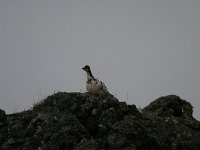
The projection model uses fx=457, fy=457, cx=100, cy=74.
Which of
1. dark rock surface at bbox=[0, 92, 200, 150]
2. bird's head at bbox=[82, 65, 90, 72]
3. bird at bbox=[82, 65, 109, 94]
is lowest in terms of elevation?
dark rock surface at bbox=[0, 92, 200, 150]

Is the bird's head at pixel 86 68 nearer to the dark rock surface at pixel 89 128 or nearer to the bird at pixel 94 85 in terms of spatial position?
the bird at pixel 94 85

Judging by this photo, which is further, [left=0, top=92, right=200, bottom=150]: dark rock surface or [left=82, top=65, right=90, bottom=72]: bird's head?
[left=82, top=65, right=90, bottom=72]: bird's head

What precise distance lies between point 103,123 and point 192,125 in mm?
3356

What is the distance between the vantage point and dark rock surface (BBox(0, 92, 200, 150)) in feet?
39.3

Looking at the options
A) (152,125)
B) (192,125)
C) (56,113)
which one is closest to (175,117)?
(192,125)

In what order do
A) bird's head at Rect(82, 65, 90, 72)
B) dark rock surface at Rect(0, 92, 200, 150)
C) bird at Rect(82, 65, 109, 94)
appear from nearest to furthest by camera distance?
dark rock surface at Rect(0, 92, 200, 150) → bird at Rect(82, 65, 109, 94) → bird's head at Rect(82, 65, 90, 72)

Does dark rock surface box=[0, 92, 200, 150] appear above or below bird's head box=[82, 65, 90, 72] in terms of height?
below

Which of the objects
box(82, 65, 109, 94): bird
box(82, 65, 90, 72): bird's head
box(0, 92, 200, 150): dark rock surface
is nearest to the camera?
box(0, 92, 200, 150): dark rock surface

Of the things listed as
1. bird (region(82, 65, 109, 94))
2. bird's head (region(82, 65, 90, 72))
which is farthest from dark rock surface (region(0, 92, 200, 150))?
bird's head (region(82, 65, 90, 72))

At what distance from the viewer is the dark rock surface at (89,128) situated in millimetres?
11992

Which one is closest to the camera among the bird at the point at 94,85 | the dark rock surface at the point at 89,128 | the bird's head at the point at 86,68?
the dark rock surface at the point at 89,128

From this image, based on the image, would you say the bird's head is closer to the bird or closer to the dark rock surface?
the bird

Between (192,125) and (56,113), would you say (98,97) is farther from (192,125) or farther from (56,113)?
(192,125)

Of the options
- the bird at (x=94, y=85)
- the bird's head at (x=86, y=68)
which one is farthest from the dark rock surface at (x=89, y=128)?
the bird's head at (x=86, y=68)
